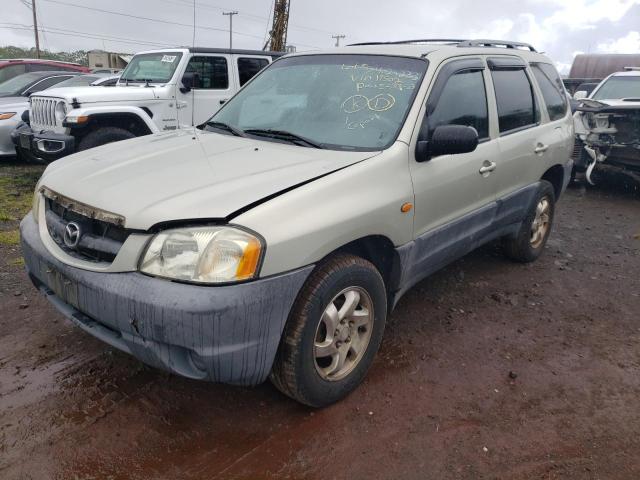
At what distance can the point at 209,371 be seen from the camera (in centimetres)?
212

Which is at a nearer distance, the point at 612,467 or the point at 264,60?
the point at 612,467

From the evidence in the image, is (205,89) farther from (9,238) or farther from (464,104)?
(464,104)

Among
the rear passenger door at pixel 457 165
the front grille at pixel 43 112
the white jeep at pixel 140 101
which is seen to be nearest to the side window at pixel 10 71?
the white jeep at pixel 140 101

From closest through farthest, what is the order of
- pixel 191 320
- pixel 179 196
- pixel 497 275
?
pixel 191 320 → pixel 179 196 → pixel 497 275

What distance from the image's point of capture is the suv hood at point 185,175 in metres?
2.17

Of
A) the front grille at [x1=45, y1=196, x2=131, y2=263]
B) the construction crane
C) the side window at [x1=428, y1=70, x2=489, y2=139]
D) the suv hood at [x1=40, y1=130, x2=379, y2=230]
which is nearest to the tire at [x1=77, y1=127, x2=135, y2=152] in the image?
the suv hood at [x1=40, y1=130, x2=379, y2=230]

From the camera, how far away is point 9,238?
495 centimetres

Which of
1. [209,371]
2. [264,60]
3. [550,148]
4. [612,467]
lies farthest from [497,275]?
[264,60]

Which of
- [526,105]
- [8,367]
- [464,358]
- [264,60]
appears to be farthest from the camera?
[264,60]

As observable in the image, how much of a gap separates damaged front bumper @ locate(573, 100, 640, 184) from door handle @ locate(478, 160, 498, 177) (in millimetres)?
4822

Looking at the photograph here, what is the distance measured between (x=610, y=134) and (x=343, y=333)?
686cm

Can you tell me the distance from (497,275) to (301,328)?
9.32ft

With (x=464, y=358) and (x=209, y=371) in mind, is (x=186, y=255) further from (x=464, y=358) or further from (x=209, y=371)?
(x=464, y=358)

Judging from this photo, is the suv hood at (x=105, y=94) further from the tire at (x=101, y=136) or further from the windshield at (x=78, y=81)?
the windshield at (x=78, y=81)
